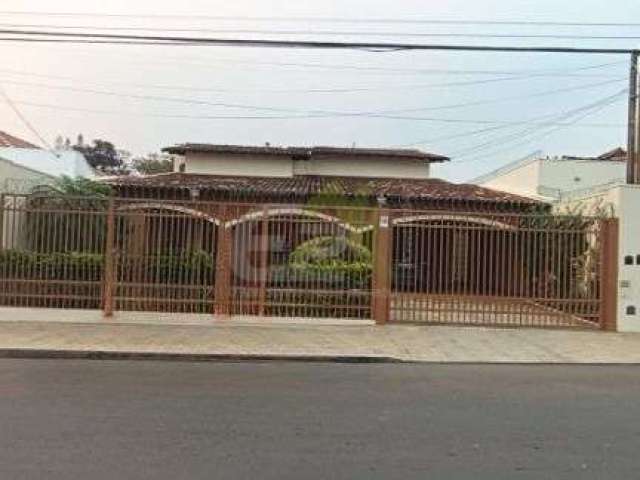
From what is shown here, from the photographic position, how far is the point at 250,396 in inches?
373

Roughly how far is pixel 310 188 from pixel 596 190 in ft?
33.0

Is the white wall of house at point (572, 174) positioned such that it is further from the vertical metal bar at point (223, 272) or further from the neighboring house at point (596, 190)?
the vertical metal bar at point (223, 272)

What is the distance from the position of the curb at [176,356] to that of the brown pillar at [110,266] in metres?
4.23

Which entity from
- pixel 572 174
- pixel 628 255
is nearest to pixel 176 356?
pixel 628 255

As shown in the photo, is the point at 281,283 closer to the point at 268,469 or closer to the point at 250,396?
the point at 250,396

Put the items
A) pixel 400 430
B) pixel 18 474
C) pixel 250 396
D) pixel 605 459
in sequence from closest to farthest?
pixel 18 474
pixel 605 459
pixel 400 430
pixel 250 396

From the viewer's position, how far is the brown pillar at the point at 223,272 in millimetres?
17125

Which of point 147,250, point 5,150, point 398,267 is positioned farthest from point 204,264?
point 5,150

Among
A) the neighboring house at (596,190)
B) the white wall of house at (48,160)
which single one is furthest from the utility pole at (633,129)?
the white wall of house at (48,160)

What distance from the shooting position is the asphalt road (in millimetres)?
6281

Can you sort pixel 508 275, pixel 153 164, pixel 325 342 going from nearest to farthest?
pixel 325 342, pixel 508 275, pixel 153 164

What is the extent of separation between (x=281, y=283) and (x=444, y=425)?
984cm

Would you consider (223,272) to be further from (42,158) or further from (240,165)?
(42,158)

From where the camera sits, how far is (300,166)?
31.8m
